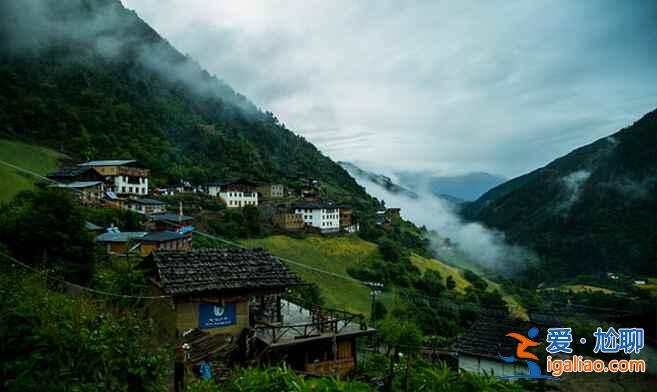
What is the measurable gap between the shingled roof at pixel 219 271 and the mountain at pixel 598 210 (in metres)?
80.1

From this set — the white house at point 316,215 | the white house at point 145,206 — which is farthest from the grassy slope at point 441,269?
the white house at point 145,206

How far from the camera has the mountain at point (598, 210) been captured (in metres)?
83.9

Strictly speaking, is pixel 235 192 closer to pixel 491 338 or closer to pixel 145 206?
pixel 145 206

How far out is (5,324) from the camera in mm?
6594

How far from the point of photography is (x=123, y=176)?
60719 mm

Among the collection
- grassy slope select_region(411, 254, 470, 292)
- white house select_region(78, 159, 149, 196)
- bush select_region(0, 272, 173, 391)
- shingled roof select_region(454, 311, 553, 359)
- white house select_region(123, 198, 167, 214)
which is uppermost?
white house select_region(78, 159, 149, 196)

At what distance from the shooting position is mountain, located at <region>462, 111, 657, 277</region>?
275 feet

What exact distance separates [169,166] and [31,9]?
7449 cm

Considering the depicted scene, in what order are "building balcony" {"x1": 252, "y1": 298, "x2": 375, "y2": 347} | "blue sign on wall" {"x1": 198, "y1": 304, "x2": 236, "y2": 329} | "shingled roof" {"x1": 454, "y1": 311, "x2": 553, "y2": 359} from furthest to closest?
"shingled roof" {"x1": 454, "y1": 311, "x2": 553, "y2": 359} < "blue sign on wall" {"x1": 198, "y1": 304, "x2": 236, "y2": 329} < "building balcony" {"x1": 252, "y1": 298, "x2": 375, "y2": 347}

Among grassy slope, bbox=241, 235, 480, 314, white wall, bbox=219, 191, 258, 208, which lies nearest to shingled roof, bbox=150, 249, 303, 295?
grassy slope, bbox=241, 235, 480, 314

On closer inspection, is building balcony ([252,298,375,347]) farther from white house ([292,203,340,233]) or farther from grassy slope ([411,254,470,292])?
white house ([292,203,340,233])

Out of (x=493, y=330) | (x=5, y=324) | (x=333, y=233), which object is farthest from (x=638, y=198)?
(x=5, y=324)

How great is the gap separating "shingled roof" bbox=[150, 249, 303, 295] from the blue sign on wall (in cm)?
71

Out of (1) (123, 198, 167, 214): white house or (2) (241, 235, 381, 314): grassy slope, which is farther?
(1) (123, 198, 167, 214): white house
